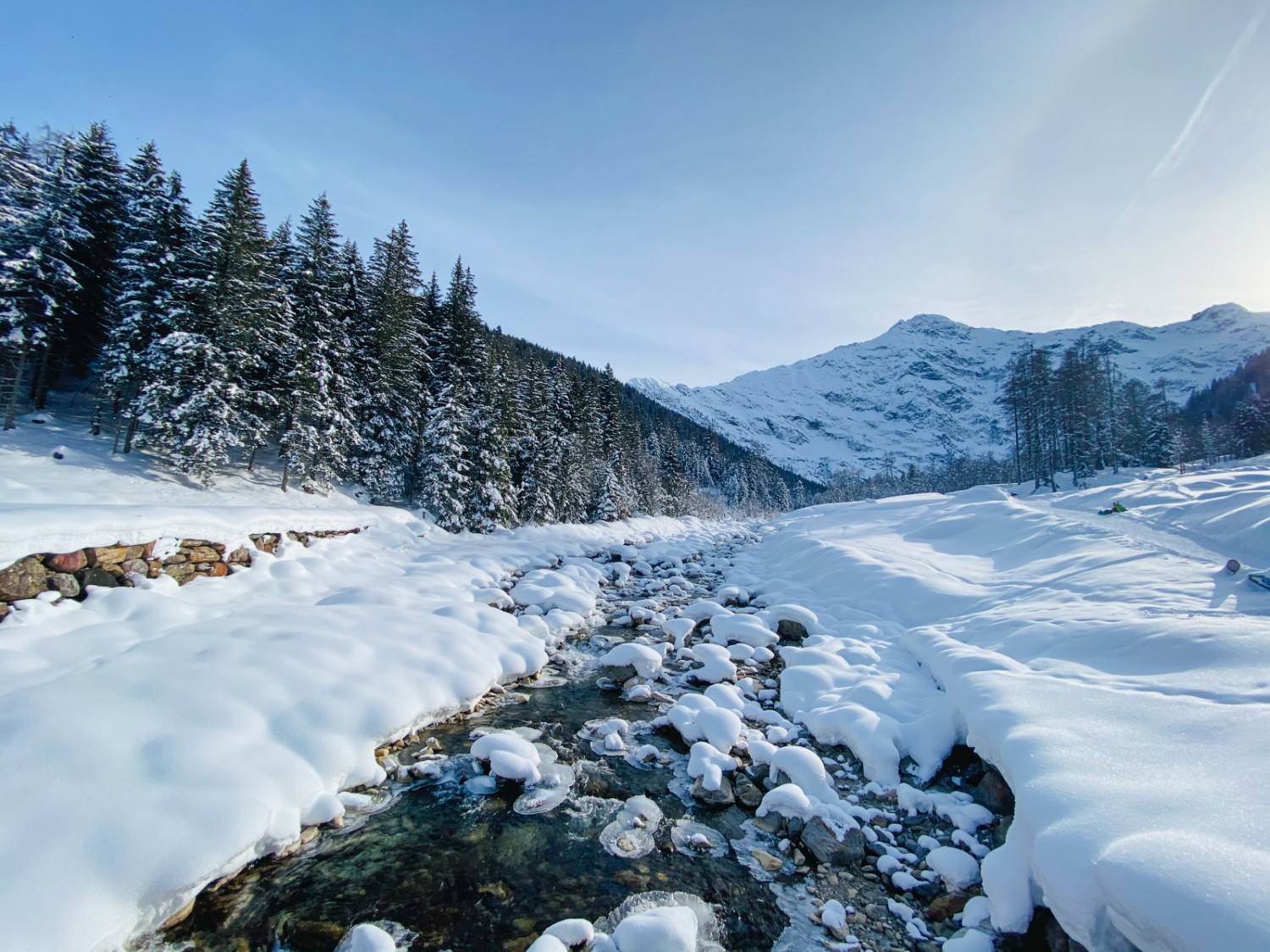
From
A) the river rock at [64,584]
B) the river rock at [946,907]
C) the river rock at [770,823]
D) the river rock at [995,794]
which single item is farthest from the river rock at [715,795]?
the river rock at [64,584]

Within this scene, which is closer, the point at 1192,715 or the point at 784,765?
the point at 1192,715

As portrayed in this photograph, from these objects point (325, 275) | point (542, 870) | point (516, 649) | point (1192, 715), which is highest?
point (325, 275)

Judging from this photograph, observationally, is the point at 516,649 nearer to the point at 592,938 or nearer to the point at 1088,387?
the point at 592,938

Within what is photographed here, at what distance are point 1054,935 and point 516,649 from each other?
9286 mm

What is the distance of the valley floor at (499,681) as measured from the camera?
3.98 metres

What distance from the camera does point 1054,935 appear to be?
431 cm

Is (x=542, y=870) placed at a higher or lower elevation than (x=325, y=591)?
lower

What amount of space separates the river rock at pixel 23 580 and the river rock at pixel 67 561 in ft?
0.46

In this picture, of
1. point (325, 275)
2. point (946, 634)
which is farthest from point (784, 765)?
point (325, 275)

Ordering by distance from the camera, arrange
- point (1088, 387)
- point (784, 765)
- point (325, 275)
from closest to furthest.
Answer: point (784, 765), point (325, 275), point (1088, 387)

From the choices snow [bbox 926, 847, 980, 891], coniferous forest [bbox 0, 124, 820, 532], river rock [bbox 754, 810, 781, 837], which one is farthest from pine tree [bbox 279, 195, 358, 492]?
snow [bbox 926, 847, 980, 891]

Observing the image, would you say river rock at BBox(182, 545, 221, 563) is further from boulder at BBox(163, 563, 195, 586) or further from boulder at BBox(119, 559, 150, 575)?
boulder at BBox(119, 559, 150, 575)

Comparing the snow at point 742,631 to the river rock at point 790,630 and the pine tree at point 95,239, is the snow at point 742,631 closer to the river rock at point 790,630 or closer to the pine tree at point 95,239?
the river rock at point 790,630

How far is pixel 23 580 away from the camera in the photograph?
313 inches
